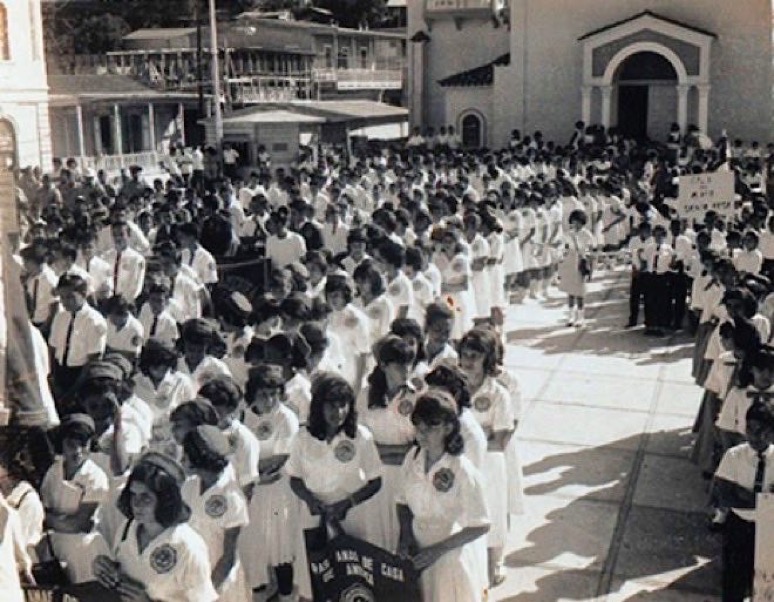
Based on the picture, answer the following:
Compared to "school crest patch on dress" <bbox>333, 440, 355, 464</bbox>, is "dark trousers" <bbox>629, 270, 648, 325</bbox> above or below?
below

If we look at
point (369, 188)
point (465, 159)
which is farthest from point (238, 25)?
point (369, 188)

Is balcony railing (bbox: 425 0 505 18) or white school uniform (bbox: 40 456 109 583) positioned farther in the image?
balcony railing (bbox: 425 0 505 18)

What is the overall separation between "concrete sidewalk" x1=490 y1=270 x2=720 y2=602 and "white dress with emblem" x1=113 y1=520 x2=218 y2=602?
93.3 inches

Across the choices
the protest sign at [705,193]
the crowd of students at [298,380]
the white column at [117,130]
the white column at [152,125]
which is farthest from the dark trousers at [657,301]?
the white column at [152,125]

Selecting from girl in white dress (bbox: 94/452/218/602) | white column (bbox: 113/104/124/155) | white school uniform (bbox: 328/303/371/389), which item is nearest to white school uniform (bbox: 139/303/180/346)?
white school uniform (bbox: 328/303/371/389)

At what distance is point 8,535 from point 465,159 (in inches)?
716

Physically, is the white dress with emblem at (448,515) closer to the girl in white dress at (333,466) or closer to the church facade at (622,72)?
the girl in white dress at (333,466)

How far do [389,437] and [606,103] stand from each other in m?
Answer: 24.8

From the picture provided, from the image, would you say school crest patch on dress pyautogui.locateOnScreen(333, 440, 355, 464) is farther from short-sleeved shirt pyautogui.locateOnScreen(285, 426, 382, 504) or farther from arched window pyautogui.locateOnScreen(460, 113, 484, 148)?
arched window pyautogui.locateOnScreen(460, 113, 484, 148)

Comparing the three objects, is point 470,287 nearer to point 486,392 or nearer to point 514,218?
point 514,218

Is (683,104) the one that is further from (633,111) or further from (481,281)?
(481,281)

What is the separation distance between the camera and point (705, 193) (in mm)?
10547

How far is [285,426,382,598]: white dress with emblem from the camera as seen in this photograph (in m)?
5.33

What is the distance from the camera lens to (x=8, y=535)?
3.94 m
